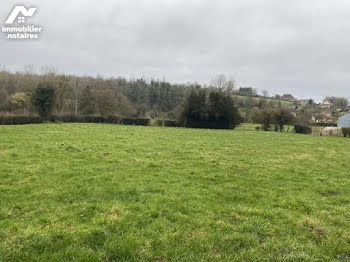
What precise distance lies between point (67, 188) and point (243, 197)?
4419mm

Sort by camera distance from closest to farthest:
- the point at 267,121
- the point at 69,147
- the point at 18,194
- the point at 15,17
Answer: the point at 18,194, the point at 69,147, the point at 15,17, the point at 267,121

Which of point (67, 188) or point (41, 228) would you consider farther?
point (67, 188)

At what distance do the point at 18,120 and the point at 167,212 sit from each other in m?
30.6

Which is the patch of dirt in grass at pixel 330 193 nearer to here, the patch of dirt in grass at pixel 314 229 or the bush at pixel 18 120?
the patch of dirt in grass at pixel 314 229

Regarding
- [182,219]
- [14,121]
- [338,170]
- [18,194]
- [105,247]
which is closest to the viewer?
[105,247]

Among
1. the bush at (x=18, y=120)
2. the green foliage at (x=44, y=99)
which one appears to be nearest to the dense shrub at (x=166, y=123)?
the green foliage at (x=44, y=99)

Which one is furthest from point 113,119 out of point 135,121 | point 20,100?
point 20,100

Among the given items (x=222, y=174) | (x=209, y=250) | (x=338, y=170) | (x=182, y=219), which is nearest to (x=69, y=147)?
(x=222, y=174)

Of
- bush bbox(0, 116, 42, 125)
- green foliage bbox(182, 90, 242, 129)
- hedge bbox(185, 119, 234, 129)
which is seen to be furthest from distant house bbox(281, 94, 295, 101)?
bush bbox(0, 116, 42, 125)

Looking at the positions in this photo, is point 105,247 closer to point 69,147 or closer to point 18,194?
point 18,194

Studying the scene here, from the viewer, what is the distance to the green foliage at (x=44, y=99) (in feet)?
101

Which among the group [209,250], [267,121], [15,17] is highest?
[15,17]

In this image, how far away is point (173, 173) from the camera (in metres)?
8.01

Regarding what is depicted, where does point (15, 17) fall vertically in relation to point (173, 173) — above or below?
above
